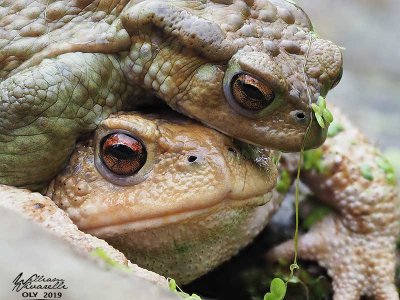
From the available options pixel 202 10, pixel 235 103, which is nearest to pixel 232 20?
pixel 202 10

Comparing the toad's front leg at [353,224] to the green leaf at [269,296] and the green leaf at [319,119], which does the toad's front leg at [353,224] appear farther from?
the green leaf at [319,119]

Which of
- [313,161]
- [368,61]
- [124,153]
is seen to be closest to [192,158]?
[124,153]

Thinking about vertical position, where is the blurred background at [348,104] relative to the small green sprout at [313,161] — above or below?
below

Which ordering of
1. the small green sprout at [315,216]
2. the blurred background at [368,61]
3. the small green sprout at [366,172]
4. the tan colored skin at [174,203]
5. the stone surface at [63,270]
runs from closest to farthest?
the stone surface at [63,270] < the tan colored skin at [174,203] < the small green sprout at [366,172] < the small green sprout at [315,216] < the blurred background at [368,61]

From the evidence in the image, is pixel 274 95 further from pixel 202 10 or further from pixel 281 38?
pixel 202 10

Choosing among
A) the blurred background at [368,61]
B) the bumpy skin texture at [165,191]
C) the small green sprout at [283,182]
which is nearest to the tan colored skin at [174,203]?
the bumpy skin texture at [165,191]
